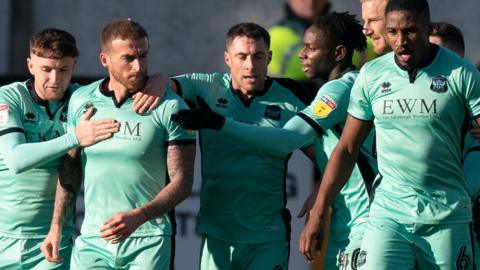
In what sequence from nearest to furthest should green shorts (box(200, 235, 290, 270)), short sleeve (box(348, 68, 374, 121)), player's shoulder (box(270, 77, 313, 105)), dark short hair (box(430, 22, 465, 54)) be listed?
short sleeve (box(348, 68, 374, 121)) < green shorts (box(200, 235, 290, 270)) < player's shoulder (box(270, 77, 313, 105)) < dark short hair (box(430, 22, 465, 54))

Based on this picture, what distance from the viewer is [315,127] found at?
380 inches

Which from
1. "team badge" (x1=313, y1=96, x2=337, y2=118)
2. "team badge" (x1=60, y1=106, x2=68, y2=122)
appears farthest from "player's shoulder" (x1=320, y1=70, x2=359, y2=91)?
"team badge" (x1=60, y1=106, x2=68, y2=122)

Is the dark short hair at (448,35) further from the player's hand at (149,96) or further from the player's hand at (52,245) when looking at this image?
the player's hand at (52,245)

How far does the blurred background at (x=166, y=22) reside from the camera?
17.5 m

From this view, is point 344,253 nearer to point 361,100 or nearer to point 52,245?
point 361,100

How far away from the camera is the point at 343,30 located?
34.0ft

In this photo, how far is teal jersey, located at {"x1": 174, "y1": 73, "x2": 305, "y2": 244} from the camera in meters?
10.1

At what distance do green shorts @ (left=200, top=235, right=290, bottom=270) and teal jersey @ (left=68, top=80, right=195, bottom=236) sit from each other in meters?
0.60

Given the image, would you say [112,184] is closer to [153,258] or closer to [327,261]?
[153,258]

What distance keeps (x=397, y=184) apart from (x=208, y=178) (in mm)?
1656

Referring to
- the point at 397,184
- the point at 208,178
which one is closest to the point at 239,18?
the point at 208,178

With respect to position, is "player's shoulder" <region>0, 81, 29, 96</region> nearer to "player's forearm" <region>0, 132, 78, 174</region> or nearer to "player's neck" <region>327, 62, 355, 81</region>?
"player's forearm" <region>0, 132, 78, 174</region>

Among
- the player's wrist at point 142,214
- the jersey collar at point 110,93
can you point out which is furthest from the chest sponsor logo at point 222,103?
the player's wrist at point 142,214

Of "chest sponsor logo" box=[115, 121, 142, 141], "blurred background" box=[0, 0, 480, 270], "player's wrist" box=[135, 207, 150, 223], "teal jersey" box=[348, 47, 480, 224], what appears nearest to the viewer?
"teal jersey" box=[348, 47, 480, 224]
